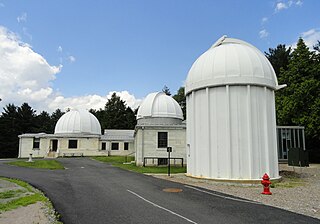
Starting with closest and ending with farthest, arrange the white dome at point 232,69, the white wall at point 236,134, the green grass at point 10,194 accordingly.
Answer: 1. the green grass at point 10,194
2. the white wall at point 236,134
3. the white dome at point 232,69

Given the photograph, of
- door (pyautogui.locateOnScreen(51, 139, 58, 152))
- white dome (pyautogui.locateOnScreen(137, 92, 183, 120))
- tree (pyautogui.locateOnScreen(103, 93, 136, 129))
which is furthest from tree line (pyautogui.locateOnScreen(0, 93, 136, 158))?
white dome (pyautogui.locateOnScreen(137, 92, 183, 120))

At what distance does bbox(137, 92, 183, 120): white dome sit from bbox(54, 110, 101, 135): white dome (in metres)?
16.6

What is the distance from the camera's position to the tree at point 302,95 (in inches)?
1129

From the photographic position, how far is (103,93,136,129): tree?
66.2 metres

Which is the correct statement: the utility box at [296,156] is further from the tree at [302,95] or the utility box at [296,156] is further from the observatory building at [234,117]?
the tree at [302,95]

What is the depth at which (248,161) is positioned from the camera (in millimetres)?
14031

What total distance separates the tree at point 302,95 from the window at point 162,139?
15.0 m

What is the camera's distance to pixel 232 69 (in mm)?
14797

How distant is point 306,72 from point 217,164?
2316 centimetres

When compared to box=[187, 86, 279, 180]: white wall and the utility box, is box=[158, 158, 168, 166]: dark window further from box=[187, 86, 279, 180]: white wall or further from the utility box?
the utility box

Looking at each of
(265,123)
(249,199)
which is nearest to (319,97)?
(265,123)

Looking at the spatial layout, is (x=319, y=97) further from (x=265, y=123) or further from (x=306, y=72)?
(x=265, y=123)

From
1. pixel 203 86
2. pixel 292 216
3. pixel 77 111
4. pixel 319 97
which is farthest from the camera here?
pixel 77 111

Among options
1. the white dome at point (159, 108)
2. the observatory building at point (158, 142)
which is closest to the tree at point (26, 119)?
the white dome at point (159, 108)
